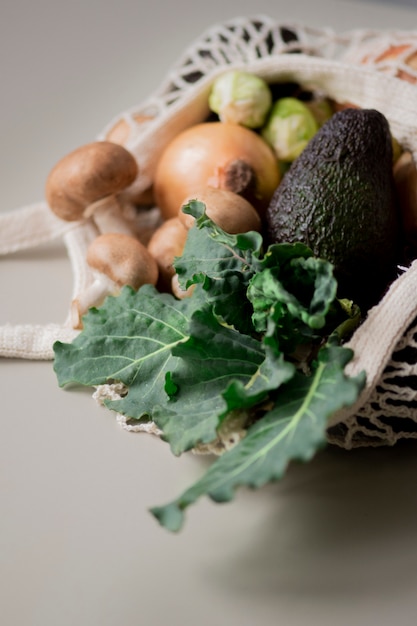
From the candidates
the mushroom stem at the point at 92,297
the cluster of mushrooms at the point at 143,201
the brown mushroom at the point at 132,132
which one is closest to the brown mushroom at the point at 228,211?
the cluster of mushrooms at the point at 143,201

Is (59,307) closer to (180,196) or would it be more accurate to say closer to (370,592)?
(180,196)

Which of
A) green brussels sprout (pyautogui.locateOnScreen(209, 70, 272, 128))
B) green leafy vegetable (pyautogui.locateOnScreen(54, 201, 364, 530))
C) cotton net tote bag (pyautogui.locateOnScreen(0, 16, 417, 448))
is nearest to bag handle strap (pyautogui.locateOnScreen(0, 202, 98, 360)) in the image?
cotton net tote bag (pyautogui.locateOnScreen(0, 16, 417, 448))

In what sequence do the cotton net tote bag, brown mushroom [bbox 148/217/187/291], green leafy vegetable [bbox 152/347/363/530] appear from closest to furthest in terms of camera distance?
green leafy vegetable [bbox 152/347/363/530] → the cotton net tote bag → brown mushroom [bbox 148/217/187/291]

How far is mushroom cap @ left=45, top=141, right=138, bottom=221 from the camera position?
3.11ft

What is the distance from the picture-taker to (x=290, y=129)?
1010mm

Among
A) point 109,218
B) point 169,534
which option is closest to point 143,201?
point 109,218

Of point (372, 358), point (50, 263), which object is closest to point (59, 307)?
point (50, 263)

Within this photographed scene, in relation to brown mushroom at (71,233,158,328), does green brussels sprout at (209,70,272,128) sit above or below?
above

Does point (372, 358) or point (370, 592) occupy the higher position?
point (372, 358)

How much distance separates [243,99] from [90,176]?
0.23m

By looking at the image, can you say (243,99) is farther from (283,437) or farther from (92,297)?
(283,437)

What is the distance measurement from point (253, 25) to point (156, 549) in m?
0.82

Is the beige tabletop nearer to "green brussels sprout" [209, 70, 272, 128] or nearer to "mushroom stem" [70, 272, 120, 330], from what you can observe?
"mushroom stem" [70, 272, 120, 330]

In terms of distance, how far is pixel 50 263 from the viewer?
1.07 metres
